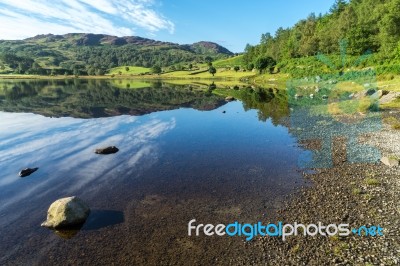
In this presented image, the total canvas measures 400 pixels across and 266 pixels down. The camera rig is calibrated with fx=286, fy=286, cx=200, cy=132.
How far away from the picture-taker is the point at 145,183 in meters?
30.8

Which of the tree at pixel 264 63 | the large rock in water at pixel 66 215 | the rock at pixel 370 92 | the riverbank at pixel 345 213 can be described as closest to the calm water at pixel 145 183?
the large rock in water at pixel 66 215

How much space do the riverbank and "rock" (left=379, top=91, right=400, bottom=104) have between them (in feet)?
115

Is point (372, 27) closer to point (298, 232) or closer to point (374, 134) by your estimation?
point (374, 134)

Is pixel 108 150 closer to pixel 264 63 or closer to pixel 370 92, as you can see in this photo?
pixel 370 92

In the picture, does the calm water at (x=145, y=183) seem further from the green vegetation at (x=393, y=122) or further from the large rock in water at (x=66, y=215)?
the green vegetation at (x=393, y=122)

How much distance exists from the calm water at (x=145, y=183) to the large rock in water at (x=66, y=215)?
2.34 feet

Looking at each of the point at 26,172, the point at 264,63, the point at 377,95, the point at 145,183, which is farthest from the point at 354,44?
the point at 26,172

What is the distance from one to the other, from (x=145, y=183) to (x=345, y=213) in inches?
757

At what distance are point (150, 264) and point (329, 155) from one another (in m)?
26.8

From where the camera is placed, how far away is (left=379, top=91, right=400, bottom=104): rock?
208ft

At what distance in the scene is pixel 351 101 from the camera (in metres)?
70.4

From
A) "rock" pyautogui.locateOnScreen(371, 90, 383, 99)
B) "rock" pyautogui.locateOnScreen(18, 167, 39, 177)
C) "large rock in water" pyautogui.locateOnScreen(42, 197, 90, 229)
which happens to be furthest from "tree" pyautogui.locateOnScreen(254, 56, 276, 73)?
"large rock in water" pyautogui.locateOnScreen(42, 197, 90, 229)

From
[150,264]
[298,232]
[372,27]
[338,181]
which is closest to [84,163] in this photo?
[150,264]

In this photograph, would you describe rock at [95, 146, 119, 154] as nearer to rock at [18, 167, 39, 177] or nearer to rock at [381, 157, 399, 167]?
rock at [18, 167, 39, 177]
